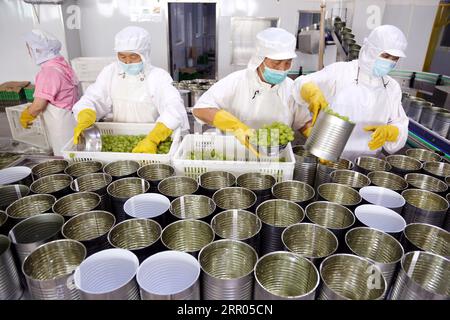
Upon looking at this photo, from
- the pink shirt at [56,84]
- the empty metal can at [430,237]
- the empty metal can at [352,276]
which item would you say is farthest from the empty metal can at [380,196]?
the pink shirt at [56,84]

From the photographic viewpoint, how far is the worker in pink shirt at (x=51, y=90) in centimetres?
304

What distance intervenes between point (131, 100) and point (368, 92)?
1.87m

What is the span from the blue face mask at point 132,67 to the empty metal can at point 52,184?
1118 millimetres

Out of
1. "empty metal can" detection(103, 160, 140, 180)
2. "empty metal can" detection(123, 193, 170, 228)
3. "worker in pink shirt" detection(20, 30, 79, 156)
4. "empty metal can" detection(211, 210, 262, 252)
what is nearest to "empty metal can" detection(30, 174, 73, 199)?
"empty metal can" detection(103, 160, 140, 180)

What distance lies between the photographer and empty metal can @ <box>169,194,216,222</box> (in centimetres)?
142

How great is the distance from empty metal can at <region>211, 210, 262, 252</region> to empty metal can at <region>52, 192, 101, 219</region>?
0.57 meters

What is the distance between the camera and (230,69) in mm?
5848

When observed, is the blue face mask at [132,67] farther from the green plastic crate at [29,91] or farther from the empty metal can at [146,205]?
the green plastic crate at [29,91]

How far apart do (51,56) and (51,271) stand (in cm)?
271

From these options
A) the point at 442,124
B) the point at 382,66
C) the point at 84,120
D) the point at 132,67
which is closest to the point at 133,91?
the point at 132,67

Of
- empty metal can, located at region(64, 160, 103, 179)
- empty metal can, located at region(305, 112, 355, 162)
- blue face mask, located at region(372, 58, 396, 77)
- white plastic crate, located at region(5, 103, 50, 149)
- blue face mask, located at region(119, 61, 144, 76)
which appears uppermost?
blue face mask, located at region(372, 58, 396, 77)

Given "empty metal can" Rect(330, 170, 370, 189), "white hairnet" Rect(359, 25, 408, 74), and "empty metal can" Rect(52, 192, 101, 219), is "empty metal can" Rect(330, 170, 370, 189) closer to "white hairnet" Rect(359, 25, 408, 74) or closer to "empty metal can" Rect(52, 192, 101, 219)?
"white hairnet" Rect(359, 25, 408, 74)

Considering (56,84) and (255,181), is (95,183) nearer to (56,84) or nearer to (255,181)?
(255,181)
